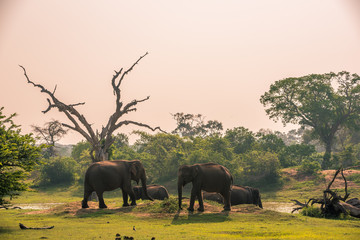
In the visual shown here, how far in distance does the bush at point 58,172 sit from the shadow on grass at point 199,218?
33232mm

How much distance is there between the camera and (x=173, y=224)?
1549 cm

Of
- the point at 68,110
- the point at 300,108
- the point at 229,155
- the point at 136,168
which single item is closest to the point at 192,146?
the point at 229,155

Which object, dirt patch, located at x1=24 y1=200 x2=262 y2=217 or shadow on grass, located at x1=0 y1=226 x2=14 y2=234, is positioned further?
dirt patch, located at x1=24 y1=200 x2=262 y2=217

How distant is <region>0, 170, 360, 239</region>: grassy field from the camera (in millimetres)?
12750

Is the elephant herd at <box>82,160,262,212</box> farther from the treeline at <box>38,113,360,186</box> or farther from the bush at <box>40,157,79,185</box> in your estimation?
the bush at <box>40,157,79,185</box>

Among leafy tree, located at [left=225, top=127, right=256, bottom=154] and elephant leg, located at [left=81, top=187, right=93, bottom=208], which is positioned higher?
leafy tree, located at [left=225, top=127, right=256, bottom=154]

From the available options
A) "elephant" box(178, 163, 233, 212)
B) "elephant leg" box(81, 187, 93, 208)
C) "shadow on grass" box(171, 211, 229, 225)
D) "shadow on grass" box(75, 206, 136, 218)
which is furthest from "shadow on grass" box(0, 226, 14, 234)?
"elephant" box(178, 163, 233, 212)

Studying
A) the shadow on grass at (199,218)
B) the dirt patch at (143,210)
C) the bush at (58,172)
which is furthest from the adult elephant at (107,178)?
the bush at (58,172)

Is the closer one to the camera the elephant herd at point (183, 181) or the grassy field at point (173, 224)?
the grassy field at point (173, 224)

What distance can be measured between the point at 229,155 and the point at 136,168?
93.4ft

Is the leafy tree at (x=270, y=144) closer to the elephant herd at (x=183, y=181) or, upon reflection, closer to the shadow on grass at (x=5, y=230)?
the elephant herd at (x=183, y=181)

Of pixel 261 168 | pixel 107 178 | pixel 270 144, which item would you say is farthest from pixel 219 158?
pixel 107 178

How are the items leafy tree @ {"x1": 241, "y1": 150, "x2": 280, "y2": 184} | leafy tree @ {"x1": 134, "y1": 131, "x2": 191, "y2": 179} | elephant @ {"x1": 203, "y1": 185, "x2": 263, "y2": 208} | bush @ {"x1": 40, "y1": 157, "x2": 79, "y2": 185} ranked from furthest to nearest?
1. bush @ {"x1": 40, "y1": 157, "x2": 79, "y2": 185}
2. leafy tree @ {"x1": 134, "y1": 131, "x2": 191, "y2": 179}
3. leafy tree @ {"x1": 241, "y1": 150, "x2": 280, "y2": 184}
4. elephant @ {"x1": 203, "y1": 185, "x2": 263, "y2": 208}

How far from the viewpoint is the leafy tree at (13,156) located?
1381 cm
